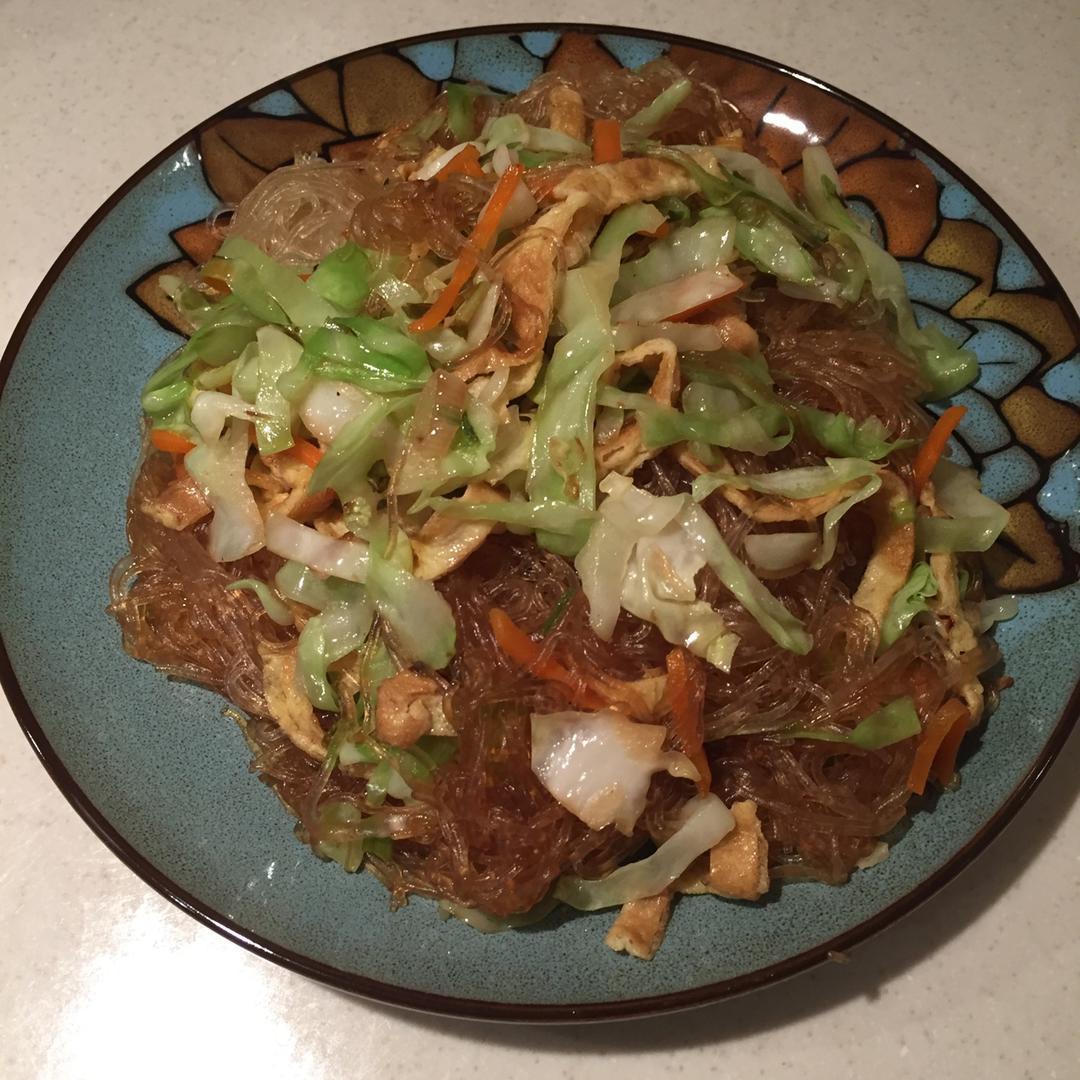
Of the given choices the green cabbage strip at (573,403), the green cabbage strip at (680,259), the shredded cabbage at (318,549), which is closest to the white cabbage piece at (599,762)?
the green cabbage strip at (573,403)

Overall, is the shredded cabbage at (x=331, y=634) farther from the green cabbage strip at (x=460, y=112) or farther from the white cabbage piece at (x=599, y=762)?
the green cabbage strip at (x=460, y=112)

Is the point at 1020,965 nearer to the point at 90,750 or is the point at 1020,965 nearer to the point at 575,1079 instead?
the point at 575,1079

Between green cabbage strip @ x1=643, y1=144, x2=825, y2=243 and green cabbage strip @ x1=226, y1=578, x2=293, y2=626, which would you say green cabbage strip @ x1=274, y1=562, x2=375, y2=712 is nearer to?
green cabbage strip @ x1=226, y1=578, x2=293, y2=626

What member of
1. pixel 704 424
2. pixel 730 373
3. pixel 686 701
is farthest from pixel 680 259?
pixel 686 701

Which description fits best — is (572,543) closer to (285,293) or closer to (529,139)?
(285,293)

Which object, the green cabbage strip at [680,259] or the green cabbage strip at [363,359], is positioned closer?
the green cabbage strip at [363,359]

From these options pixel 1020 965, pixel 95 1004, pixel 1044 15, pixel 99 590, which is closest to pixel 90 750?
pixel 99 590

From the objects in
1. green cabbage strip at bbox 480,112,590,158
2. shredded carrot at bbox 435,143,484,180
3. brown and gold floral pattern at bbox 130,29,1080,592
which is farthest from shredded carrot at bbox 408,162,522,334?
brown and gold floral pattern at bbox 130,29,1080,592
